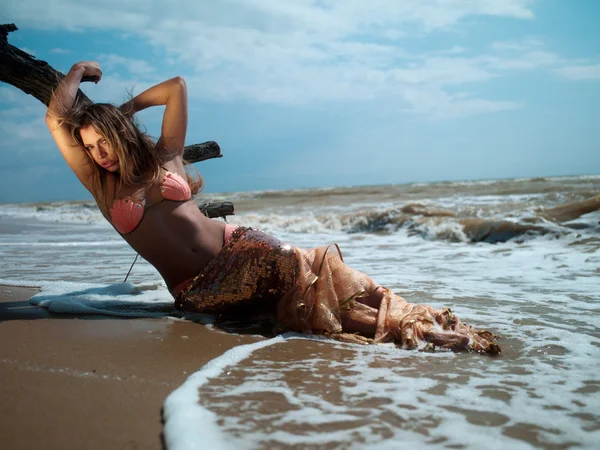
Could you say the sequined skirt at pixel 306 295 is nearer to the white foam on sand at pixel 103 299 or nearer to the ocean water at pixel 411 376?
the ocean water at pixel 411 376

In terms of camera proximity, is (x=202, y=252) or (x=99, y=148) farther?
(x=202, y=252)

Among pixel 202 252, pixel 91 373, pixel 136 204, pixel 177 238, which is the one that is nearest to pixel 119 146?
pixel 136 204

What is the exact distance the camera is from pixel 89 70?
10.6ft

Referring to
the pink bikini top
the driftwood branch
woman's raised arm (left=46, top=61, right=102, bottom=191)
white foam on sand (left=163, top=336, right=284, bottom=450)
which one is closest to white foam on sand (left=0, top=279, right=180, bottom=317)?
the pink bikini top

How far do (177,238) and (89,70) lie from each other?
1292 mm

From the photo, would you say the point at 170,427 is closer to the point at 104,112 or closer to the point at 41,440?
the point at 41,440

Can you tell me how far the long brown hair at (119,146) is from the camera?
2.82m

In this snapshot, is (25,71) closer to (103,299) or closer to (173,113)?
(173,113)

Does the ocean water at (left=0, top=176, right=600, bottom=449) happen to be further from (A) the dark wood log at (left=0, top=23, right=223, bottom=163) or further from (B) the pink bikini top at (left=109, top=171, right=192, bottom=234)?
(A) the dark wood log at (left=0, top=23, right=223, bottom=163)

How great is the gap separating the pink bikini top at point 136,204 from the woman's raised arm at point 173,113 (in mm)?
243

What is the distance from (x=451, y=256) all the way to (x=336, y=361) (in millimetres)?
4395

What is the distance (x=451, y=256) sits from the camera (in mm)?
6410

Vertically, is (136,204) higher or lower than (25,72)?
lower

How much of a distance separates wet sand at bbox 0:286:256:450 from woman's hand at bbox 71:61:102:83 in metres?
1.54
